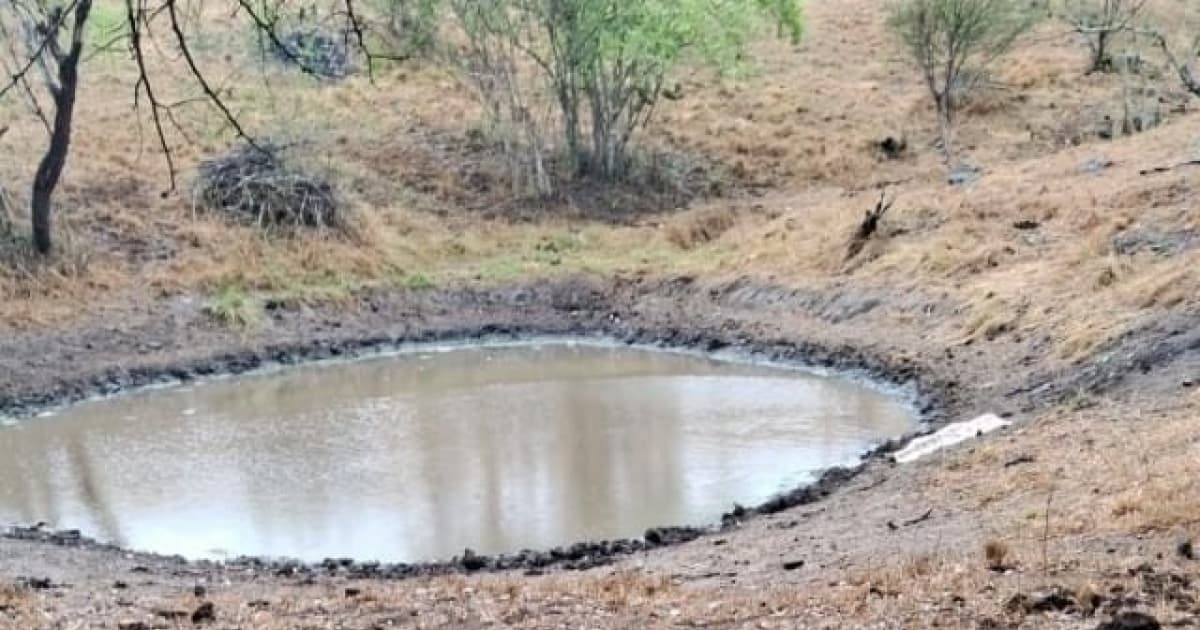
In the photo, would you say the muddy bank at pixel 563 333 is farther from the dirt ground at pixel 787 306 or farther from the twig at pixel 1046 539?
the twig at pixel 1046 539

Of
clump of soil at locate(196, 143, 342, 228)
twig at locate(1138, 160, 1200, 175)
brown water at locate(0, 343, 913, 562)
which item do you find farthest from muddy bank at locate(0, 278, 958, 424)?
twig at locate(1138, 160, 1200, 175)

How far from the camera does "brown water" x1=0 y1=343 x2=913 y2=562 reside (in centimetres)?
1048

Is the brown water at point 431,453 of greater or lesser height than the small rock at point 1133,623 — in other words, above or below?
below

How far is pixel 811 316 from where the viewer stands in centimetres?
1675

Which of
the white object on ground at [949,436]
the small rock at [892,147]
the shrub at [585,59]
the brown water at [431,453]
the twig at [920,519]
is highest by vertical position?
the shrub at [585,59]

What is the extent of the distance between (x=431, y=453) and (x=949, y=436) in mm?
4586

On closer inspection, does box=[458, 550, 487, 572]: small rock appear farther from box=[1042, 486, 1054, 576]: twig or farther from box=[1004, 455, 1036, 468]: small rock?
box=[1042, 486, 1054, 576]: twig

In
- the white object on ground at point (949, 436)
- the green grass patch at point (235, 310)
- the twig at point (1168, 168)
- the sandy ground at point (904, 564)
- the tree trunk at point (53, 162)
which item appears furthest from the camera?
the green grass patch at point (235, 310)

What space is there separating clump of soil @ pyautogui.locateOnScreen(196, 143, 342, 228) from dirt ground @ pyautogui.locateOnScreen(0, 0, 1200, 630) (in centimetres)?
41

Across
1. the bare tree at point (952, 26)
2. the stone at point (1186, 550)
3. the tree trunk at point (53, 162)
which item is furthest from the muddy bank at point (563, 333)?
the bare tree at point (952, 26)

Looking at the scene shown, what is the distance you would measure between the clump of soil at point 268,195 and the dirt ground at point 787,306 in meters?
0.41

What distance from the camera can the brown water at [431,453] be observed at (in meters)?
10.5

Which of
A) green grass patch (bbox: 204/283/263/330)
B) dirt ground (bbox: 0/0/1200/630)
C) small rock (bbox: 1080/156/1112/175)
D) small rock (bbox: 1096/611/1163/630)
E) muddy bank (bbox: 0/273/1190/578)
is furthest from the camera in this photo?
small rock (bbox: 1080/156/1112/175)

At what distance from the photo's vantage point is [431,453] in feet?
41.4
